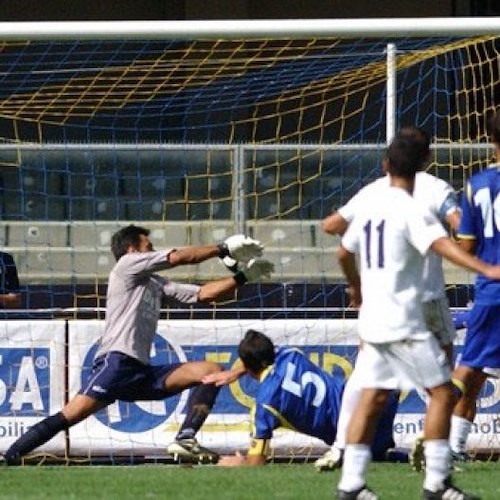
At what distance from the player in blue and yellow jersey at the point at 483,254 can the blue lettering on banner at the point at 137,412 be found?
3.29 m

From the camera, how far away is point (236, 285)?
12117mm

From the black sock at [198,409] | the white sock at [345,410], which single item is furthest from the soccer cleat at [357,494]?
the black sock at [198,409]

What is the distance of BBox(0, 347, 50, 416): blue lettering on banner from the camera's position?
13172 millimetres

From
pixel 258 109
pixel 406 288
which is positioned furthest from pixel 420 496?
pixel 258 109

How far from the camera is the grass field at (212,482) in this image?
9328 mm

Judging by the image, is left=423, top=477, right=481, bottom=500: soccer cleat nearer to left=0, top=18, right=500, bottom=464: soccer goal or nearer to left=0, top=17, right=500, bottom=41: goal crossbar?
left=0, top=17, right=500, bottom=41: goal crossbar

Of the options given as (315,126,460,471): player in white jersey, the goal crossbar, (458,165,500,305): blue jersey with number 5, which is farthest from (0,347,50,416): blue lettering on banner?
(458,165,500,305): blue jersey with number 5

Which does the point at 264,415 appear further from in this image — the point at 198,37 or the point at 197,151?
the point at 197,151

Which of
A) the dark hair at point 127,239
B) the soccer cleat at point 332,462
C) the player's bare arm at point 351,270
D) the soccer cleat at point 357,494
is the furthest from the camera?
the dark hair at point 127,239

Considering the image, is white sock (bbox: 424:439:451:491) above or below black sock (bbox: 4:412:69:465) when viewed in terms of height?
above

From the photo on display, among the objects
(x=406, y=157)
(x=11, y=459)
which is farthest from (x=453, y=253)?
(x=11, y=459)

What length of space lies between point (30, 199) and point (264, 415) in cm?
489

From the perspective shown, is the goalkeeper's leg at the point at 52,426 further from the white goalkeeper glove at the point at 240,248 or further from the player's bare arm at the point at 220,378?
the white goalkeeper glove at the point at 240,248

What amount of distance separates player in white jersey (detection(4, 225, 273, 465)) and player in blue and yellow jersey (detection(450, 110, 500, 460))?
6.16ft
